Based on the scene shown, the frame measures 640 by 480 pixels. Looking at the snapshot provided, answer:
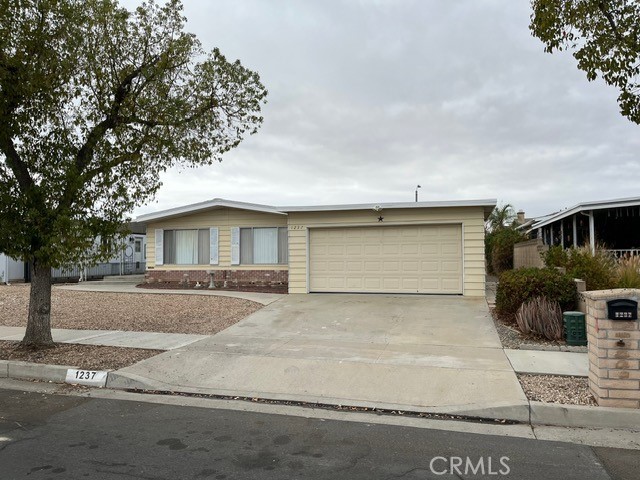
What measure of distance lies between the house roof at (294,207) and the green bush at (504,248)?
1060 centimetres

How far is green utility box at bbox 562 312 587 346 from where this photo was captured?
8.39m

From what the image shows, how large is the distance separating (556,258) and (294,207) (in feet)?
25.3

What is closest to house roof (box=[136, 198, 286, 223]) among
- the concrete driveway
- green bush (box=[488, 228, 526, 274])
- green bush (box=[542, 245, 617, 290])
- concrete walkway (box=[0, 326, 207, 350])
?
the concrete driveway

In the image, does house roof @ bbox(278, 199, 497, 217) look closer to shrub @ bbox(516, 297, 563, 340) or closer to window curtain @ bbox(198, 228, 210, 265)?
window curtain @ bbox(198, 228, 210, 265)

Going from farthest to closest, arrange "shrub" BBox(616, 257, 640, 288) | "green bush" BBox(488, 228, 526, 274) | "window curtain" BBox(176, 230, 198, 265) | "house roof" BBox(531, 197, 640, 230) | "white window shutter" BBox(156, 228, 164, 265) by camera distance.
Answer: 1. "green bush" BBox(488, 228, 526, 274)
2. "white window shutter" BBox(156, 228, 164, 265)
3. "window curtain" BBox(176, 230, 198, 265)
4. "house roof" BBox(531, 197, 640, 230)
5. "shrub" BBox(616, 257, 640, 288)

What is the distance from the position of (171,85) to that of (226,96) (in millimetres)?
1050

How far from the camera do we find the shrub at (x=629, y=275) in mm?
9758

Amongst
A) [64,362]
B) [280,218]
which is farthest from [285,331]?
[280,218]

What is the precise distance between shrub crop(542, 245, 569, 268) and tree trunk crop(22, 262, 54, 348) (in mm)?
10981

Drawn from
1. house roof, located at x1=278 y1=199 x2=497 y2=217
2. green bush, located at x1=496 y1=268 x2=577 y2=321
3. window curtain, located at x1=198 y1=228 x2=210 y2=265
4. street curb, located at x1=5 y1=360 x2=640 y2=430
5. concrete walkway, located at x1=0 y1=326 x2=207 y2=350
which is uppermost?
house roof, located at x1=278 y1=199 x2=497 y2=217

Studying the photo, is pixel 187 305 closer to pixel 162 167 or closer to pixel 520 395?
pixel 162 167

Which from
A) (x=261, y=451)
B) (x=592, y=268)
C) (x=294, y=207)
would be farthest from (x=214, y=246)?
(x=261, y=451)

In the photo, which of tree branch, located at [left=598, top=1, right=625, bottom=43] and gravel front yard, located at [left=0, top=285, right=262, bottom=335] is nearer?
tree branch, located at [left=598, top=1, right=625, bottom=43]

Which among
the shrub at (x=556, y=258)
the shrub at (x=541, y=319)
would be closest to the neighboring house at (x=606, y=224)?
the shrub at (x=556, y=258)
